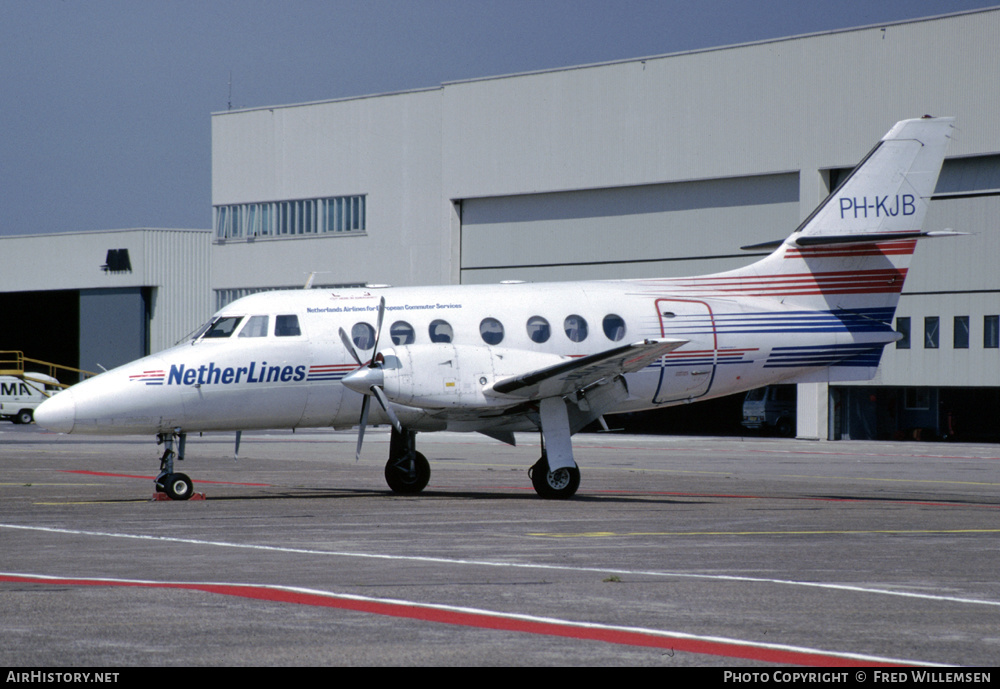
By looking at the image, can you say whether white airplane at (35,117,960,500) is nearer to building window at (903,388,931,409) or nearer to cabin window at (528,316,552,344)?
cabin window at (528,316,552,344)

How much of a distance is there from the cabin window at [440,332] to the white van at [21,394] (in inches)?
1774

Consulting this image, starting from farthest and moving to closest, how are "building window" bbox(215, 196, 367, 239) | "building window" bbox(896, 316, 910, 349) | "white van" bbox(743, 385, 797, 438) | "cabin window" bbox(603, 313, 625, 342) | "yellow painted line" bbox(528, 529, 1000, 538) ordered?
"building window" bbox(215, 196, 367, 239)
"white van" bbox(743, 385, 797, 438)
"building window" bbox(896, 316, 910, 349)
"cabin window" bbox(603, 313, 625, 342)
"yellow painted line" bbox(528, 529, 1000, 538)

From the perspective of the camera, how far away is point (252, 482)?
23.8 m

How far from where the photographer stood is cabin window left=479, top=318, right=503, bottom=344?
19.7m

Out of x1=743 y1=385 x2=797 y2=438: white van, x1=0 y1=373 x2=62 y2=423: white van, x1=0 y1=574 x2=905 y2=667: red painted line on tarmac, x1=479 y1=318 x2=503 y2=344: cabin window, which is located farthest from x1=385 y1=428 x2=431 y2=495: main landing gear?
x1=0 y1=373 x2=62 y2=423: white van

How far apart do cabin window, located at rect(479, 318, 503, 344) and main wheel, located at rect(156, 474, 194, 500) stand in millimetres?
5209

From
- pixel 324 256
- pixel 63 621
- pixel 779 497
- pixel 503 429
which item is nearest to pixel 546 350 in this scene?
pixel 503 429

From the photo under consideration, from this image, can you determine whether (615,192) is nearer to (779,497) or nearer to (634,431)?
(634,431)

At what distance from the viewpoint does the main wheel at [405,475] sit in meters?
20.6

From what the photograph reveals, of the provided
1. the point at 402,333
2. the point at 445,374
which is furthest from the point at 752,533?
the point at 402,333

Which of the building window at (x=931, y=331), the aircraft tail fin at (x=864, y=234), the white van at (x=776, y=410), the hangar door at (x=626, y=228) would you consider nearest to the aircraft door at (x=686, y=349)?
the aircraft tail fin at (x=864, y=234)

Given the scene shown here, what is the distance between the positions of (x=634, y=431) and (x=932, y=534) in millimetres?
45778

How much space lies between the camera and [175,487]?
60.2 feet

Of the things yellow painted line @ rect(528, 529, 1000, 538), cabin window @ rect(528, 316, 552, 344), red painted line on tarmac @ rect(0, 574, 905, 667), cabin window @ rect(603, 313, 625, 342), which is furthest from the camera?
cabin window @ rect(603, 313, 625, 342)
